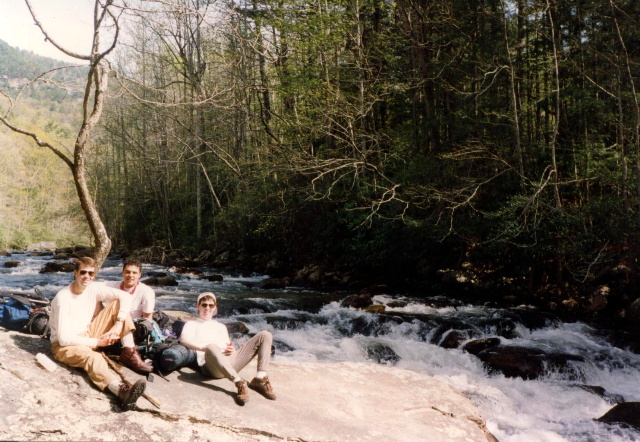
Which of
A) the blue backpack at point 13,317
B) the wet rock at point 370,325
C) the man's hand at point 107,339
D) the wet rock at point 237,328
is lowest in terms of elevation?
the wet rock at point 370,325

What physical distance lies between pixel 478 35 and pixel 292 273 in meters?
9.79

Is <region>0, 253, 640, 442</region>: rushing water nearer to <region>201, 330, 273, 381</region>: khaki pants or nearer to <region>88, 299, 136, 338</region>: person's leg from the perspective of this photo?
<region>201, 330, 273, 381</region>: khaki pants

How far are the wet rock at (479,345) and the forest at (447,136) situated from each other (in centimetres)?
359

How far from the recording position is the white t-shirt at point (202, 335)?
464cm

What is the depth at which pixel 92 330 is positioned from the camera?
14.3ft

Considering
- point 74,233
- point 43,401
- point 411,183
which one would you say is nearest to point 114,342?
point 43,401

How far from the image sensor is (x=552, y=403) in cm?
660

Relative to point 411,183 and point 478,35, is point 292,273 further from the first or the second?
point 478,35

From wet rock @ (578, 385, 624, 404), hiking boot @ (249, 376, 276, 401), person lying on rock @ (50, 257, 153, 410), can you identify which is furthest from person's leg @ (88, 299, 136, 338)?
wet rock @ (578, 385, 624, 404)

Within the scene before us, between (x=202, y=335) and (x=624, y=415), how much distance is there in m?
5.06

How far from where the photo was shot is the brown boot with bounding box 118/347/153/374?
13.7 ft

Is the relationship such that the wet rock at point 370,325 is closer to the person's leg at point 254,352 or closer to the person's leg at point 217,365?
the person's leg at point 254,352

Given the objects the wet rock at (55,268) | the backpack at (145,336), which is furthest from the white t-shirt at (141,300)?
the wet rock at (55,268)

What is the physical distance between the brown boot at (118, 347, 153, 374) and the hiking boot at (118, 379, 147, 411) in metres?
0.48
